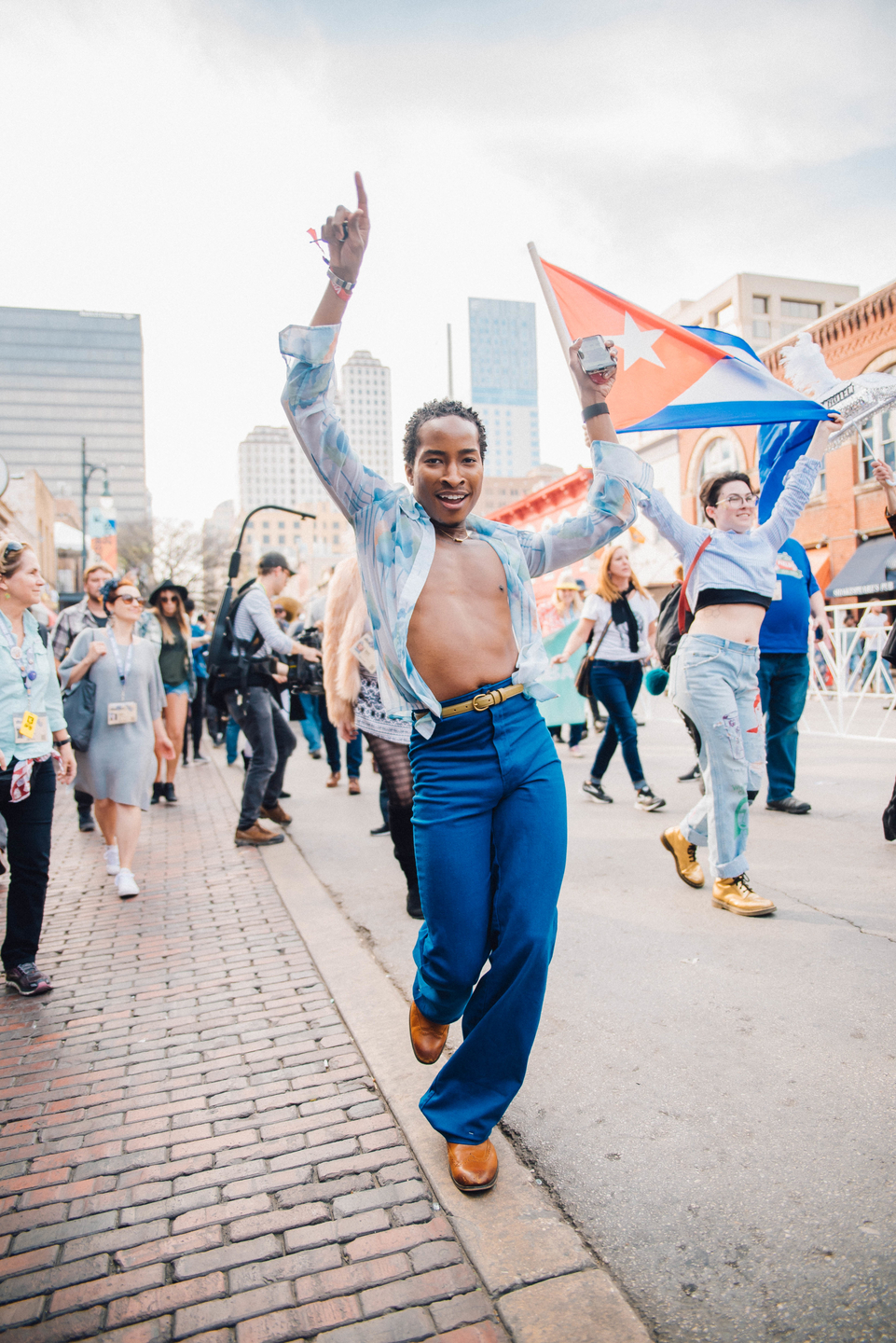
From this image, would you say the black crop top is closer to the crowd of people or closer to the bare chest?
the crowd of people

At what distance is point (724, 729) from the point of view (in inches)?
165

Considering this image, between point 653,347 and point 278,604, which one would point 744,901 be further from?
point 278,604

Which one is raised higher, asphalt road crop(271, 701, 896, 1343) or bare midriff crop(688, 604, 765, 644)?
bare midriff crop(688, 604, 765, 644)

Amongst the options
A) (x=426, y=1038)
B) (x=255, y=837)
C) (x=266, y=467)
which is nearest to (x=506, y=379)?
(x=266, y=467)

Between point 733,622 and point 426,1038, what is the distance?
105 inches

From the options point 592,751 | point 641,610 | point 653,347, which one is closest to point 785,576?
point 641,610

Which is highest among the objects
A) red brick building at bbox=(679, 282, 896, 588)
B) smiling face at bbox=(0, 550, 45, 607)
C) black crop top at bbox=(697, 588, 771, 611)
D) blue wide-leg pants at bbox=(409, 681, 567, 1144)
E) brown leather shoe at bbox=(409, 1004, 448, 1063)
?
red brick building at bbox=(679, 282, 896, 588)

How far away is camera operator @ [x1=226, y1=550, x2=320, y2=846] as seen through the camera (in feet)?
21.1

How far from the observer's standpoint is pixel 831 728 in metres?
11.1

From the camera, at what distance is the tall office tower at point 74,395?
12938cm

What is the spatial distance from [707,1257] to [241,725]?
530 centimetres

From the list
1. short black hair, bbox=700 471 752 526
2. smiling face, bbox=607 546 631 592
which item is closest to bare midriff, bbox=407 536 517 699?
short black hair, bbox=700 471 752 526

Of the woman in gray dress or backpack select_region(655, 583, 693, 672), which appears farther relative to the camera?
the woman in gray dress

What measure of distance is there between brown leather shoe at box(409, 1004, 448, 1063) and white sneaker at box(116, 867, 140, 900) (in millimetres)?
3238
